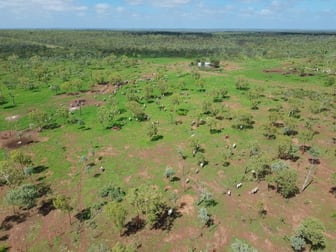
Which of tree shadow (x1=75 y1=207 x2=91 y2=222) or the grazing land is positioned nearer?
the grazing land

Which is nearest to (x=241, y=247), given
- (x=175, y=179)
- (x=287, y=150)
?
(x=175, y=179)

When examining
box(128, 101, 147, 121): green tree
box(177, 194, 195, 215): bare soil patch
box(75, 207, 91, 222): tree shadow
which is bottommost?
box(75, 207, 91, 222): tree shadow

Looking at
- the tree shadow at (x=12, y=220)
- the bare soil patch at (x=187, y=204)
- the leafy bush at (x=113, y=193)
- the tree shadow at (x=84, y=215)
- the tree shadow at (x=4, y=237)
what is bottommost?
the tree shadow at (x=4, y=237)

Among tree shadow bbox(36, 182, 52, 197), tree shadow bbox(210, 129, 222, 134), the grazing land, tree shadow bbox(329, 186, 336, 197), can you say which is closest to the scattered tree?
the grazing land

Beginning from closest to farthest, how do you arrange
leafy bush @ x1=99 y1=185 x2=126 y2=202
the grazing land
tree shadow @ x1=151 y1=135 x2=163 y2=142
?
the grazing land
leafy bush @ x1=99 y1=185 x2=126 y2=202
tree shadow @ x1=151 y1=135 x2=163 y2=142

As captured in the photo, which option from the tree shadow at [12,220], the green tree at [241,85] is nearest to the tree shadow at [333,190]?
the tree shadow at [12,220]

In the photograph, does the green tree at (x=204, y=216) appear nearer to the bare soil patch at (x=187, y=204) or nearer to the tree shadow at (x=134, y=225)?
the bare soil patch at (x=187, y=204)

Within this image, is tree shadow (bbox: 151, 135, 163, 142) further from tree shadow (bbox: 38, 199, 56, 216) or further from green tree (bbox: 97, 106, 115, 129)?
tree shadow (bbox: 38, 199, 56, 216)
